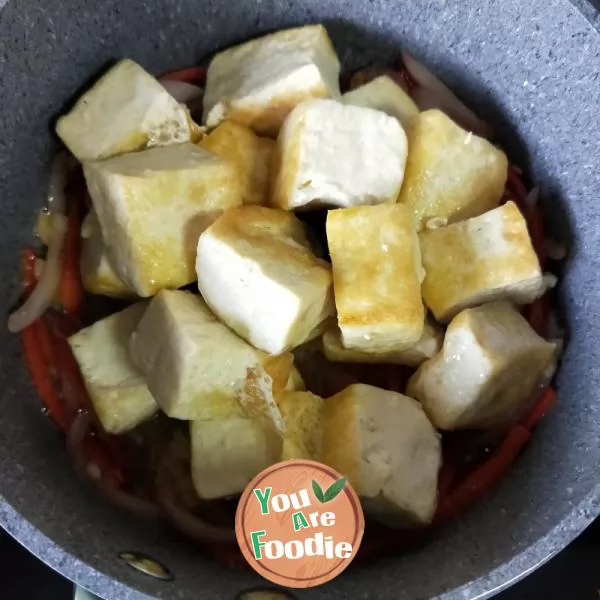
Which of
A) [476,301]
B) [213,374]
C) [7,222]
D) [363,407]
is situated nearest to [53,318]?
[7,222]

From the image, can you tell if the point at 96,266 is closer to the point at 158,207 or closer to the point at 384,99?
the point at 158,207

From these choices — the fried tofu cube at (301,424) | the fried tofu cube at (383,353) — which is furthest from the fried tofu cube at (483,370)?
the fried tofu cube at (301,424)

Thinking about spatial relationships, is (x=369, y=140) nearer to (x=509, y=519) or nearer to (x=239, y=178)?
(x=239, y=178)

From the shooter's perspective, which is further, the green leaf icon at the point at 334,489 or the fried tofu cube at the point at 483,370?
the fried tofu cube at the point at 483,370

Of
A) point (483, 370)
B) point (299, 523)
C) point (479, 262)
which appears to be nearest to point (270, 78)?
point (479, 262)

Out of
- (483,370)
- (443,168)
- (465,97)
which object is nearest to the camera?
(483,370)

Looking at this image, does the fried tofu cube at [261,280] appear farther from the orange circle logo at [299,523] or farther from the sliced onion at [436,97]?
the sliced onion at [436,97]

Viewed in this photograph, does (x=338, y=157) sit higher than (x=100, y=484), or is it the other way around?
(x=338, y=157)
